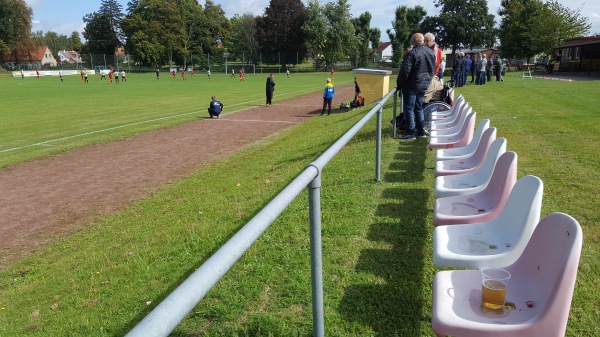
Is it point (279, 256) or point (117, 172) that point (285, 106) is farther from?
point (279, 256)

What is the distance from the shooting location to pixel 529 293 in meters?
2.27

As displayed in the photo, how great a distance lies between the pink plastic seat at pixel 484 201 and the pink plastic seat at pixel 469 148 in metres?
0.92

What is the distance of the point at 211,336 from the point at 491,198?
227cm

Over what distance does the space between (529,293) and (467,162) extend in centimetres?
250

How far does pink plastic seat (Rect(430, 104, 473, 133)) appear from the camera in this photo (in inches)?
235

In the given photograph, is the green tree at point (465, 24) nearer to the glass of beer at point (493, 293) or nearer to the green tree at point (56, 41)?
the glass of beer at point (493, 293)

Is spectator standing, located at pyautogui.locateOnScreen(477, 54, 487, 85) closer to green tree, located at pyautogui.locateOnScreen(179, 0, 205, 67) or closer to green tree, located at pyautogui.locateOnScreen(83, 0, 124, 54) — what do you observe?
green tree, located at pyautogui.locateOnScreen(179, 0, 205, 67)

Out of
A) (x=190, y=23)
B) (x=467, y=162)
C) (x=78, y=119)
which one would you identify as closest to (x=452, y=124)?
(x=467, y=162)

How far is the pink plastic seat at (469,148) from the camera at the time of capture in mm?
4609

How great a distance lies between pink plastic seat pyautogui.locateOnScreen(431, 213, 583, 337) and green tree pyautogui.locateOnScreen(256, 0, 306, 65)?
7610 centimetres

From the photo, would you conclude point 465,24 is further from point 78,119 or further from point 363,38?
point 78,119

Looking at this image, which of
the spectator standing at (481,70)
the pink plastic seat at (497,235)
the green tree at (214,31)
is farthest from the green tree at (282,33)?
the pink plastic seat at (497,235)

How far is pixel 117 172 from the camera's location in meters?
10.3

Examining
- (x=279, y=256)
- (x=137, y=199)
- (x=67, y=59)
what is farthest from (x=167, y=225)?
(x=67, y=59)
